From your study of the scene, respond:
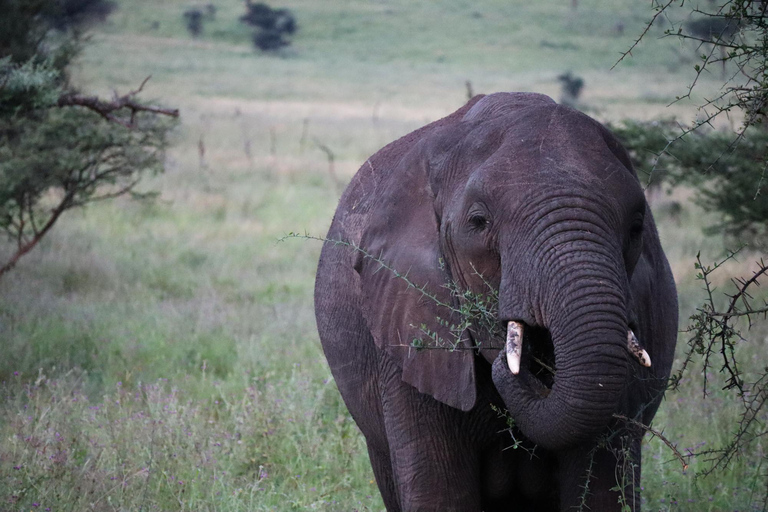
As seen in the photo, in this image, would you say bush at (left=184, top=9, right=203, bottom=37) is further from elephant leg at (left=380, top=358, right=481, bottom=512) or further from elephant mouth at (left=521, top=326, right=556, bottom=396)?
elephant mouth at (left=521, top=326, right=556, bottom=396)

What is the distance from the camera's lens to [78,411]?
255 inches

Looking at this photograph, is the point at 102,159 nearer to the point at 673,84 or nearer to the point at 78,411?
the point at 78,411

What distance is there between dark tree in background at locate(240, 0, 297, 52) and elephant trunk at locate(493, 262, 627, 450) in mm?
60683

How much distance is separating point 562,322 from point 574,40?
66.1 m

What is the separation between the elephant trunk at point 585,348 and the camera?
301 cm

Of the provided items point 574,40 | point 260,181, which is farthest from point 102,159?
point 574,40

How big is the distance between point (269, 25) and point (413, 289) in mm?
63851

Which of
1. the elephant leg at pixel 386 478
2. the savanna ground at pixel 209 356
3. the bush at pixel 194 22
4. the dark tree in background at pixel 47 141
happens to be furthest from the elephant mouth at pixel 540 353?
the bush at pixel 194 22

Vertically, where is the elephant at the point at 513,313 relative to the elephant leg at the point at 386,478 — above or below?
above

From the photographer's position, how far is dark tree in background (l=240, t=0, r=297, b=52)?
2462 inches

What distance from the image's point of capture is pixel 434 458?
3.81 meters

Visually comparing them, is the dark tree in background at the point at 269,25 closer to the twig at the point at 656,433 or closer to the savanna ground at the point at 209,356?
the savanna ground at the point at 209,356

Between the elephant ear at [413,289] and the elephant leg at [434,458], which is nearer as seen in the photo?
the elephant ear at [413,289]

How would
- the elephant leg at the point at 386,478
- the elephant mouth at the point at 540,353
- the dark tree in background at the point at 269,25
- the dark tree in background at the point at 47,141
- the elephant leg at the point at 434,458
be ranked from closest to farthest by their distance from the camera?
the elephant mouth at the point at 540,353, the elephant leg at the point at 434,458, the elephant leg at the point at 386,478, the dark tree in background at the point at 47,141, the dark tree in background at the point at 269,25
